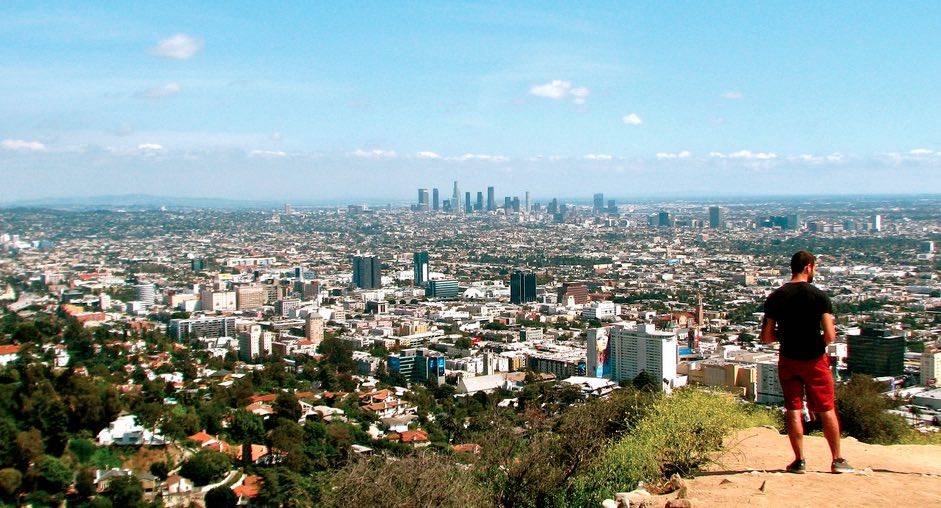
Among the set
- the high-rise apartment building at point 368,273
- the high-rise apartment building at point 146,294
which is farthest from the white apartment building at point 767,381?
the high-rise apartment building at point 368,273

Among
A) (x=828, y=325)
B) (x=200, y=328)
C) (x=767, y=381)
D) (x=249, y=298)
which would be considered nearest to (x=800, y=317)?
(x=828, y=325)

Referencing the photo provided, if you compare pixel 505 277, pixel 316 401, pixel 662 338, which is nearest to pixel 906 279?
pixel 505 277

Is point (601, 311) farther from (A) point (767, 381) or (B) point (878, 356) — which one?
(A) point (767, 381)

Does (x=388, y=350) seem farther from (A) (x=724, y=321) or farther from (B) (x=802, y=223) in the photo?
(B) (x=802, y=223)

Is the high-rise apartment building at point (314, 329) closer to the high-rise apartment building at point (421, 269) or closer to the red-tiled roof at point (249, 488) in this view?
the red-tiled roof at point (249, 488)

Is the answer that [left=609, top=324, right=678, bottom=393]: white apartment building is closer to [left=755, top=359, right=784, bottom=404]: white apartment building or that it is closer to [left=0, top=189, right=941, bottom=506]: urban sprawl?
[left=0, top=189, right=941, bottom=506]: urban sprawl

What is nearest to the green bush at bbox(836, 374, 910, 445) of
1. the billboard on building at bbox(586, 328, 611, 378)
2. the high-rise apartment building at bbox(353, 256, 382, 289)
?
the billboard on building at bbox(586, 328, 611, 378)
